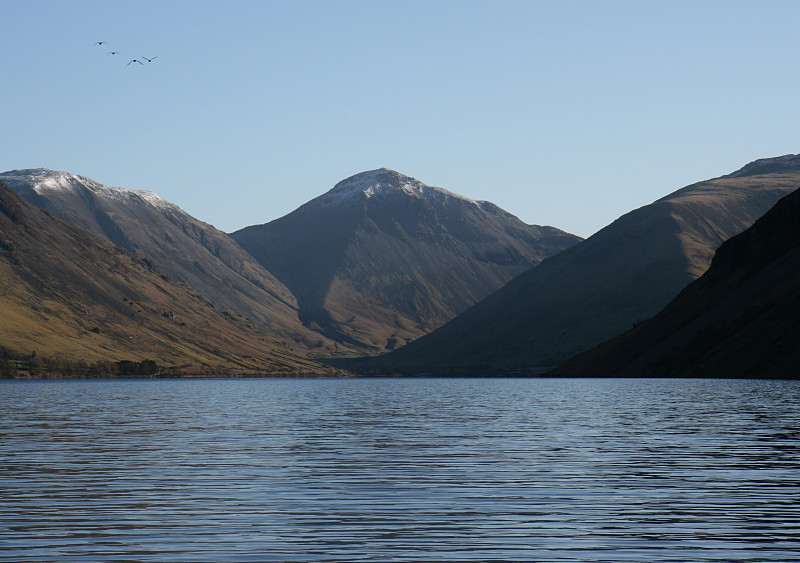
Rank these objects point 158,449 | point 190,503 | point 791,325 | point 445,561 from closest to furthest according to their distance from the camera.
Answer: point 445,561, point 190,503, point 158,449, point 791,325

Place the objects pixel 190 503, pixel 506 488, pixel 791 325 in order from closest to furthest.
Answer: pixel 190 503
pixel 506 488
pixel 791 325

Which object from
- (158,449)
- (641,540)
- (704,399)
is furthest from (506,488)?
(704,399)

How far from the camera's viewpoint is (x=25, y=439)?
67.1m

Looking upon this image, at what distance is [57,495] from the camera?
37.6m

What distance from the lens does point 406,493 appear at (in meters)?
38.1

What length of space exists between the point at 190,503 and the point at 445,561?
14.1m

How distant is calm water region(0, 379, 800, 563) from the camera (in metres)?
26.6

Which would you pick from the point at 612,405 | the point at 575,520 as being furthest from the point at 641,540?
the point at 612,405

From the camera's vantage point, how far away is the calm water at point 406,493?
26.6 meters

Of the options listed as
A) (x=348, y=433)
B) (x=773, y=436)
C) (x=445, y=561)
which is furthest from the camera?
(x=348, y=433)

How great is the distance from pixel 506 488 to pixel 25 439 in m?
41.4

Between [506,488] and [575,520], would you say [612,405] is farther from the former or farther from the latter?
[575,520]

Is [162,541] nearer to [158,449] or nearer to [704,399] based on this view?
[158,449]

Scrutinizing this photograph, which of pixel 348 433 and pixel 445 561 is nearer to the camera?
pixel 445 561
